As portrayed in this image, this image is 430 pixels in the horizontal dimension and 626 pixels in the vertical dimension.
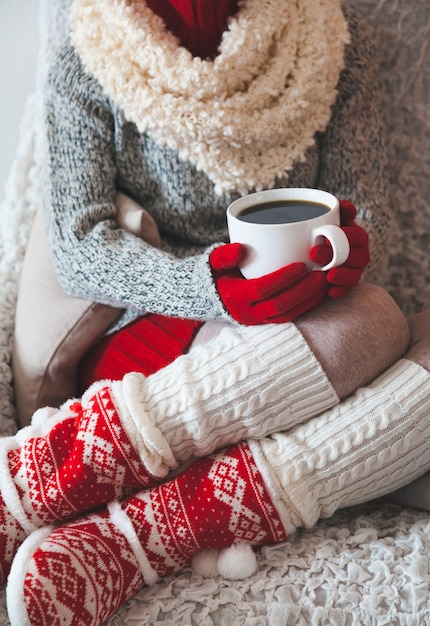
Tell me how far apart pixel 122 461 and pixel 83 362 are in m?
0.30

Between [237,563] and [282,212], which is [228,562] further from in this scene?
[282,212]

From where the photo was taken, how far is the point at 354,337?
82 cm

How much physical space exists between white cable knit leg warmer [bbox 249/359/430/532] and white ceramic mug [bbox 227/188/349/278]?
0.55ft

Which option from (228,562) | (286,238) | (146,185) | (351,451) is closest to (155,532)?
(228,562)

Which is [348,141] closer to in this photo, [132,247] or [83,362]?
[132,247]

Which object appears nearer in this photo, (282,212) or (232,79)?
(282,212)

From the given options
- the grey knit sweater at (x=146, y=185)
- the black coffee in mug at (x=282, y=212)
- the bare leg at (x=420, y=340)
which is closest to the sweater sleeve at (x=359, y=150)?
the grey knit sweater at (x=146, y=185)

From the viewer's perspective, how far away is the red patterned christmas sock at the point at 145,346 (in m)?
0.93

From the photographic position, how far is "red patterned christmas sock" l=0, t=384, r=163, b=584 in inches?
29.7

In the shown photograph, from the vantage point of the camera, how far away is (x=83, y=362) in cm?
103

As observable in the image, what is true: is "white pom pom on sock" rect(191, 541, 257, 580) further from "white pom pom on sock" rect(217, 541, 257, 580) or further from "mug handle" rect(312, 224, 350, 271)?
"mug handle" rect(312, 224, 350, 271)

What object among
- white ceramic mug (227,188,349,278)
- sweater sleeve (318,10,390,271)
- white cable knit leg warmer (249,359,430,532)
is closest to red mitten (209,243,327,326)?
white ceramic mug (227,188,349,278)

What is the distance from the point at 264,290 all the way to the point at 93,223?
0.97 feet

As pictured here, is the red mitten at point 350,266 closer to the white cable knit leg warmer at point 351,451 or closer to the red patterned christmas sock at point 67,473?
the white cable knit leg warmer at point 351,451
